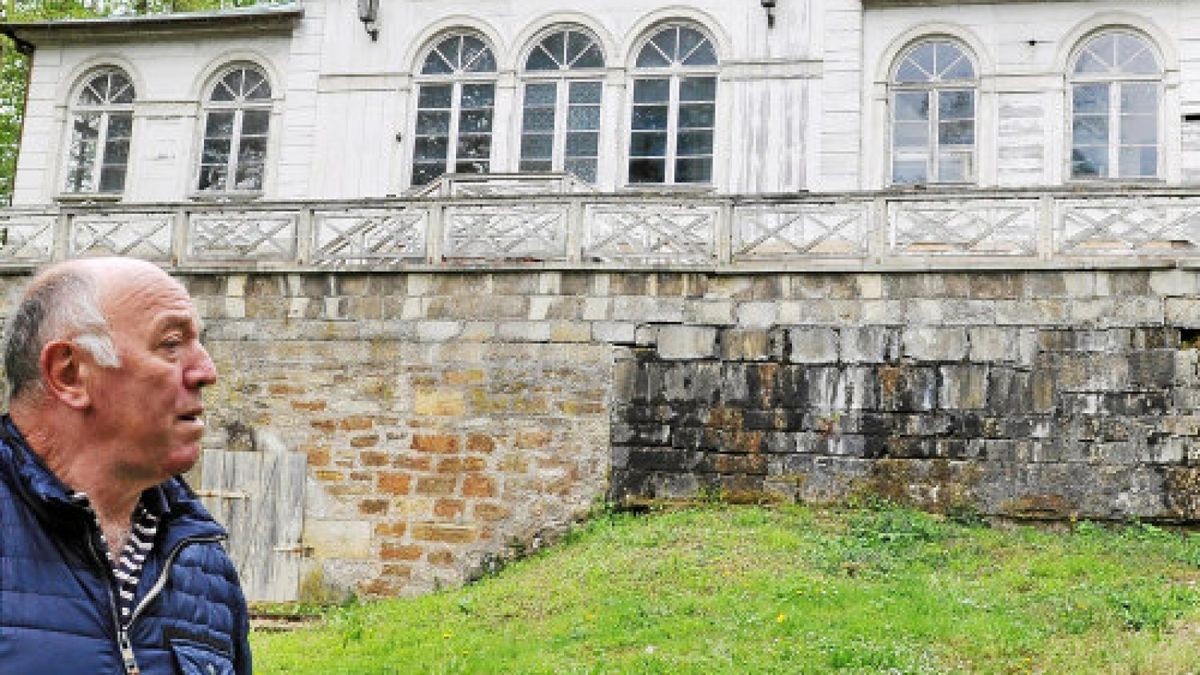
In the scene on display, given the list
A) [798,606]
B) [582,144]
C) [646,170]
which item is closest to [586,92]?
[582,144]

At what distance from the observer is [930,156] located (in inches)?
687

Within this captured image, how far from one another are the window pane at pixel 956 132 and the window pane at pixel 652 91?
12.1 ft

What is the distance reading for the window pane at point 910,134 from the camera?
1753cm

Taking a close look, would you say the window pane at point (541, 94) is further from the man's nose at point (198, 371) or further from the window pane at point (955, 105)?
the man's nose at point (198, 371)

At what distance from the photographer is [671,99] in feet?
59.9

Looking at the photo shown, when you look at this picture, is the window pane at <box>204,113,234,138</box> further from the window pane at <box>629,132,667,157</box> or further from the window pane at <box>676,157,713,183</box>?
the window pane at <box>676,157,713,183</box>

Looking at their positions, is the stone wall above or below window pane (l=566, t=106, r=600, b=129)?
below

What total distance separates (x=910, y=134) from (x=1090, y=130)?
7.39 feet

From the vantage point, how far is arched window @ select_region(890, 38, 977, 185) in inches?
684

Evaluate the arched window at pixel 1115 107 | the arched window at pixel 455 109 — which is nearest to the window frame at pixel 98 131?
the arched window at pixel 455 109

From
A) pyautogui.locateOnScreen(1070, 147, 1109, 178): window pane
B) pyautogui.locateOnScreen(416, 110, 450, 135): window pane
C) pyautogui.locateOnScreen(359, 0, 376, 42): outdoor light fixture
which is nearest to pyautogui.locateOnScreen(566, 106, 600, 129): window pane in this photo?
pyautogui.locateOnScreen(416, 110, 450, 135): window pane

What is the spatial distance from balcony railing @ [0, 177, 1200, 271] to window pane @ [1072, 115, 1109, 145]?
10.7 ft

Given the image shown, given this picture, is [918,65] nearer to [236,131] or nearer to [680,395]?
[680,395]

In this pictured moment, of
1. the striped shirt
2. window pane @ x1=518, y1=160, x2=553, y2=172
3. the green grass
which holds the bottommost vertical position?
the green grass
